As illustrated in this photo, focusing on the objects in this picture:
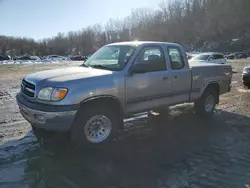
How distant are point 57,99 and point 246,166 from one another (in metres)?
3.40

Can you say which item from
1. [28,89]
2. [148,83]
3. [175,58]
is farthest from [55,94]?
[175,58]

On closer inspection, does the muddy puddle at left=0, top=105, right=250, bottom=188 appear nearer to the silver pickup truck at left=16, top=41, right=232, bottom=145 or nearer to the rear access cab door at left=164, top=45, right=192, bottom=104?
the silver pickup truck at left=16, top=41, right=232, bottom=145

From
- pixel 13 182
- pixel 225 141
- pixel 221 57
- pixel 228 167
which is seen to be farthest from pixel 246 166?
pixel 221 57

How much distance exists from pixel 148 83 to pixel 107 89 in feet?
3.63

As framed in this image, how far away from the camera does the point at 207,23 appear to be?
86.4 meters

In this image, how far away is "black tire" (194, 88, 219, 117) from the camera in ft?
25.3

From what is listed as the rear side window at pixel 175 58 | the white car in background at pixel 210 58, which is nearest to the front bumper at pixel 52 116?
the rear side window at pixel 175 58

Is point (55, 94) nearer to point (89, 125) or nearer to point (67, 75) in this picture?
point (67, 75)

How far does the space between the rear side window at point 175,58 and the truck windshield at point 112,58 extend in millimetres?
1106

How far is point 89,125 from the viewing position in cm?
519

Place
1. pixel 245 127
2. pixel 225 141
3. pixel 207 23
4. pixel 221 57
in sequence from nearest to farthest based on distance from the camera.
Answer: pixel 225 141 < pixel 245 127 < pixel 221 57 < pixel 207 23

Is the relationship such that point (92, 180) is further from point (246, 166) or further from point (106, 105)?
point (246, 166)

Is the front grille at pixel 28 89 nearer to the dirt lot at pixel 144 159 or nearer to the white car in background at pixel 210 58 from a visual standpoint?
the dirt lot at pixel 144 159

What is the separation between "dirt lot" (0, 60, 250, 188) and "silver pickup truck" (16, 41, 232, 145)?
1.84 feet
